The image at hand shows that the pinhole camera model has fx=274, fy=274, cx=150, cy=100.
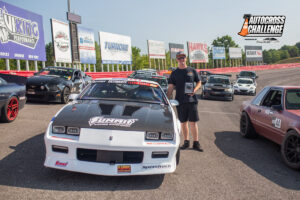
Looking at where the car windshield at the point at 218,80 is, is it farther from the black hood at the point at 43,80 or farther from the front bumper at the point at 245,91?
the black hood at the point at 43,80

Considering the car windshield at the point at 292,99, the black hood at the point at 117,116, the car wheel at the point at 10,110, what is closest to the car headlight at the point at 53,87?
the car wheel at the point at 10,110

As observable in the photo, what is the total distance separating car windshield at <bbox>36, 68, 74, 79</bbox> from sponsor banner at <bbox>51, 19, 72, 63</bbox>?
42.0 ft

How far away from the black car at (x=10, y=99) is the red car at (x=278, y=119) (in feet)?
18.4

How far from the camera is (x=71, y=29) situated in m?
26.3

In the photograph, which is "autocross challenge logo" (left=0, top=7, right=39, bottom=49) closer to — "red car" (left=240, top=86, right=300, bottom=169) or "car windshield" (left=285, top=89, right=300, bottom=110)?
"red car" (left=240, top=86, right=300, bottom=169)

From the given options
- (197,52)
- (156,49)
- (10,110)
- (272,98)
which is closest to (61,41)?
(10,110)

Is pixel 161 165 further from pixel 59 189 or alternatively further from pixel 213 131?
pixel 213 131

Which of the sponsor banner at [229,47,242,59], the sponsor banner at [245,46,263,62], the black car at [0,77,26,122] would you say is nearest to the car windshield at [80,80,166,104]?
the black car at [0,77,26,122]

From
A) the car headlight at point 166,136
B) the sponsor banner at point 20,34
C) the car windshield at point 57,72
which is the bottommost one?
the car headlight at point 166,136

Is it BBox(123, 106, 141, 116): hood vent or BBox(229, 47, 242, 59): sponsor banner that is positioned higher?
BBox(229, 47, 242, 59): sponsor banner

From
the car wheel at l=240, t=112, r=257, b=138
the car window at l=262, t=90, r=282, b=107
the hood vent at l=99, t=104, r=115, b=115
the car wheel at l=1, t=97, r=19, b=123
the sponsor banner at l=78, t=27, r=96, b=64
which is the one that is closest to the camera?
the hood vent at l=99, t=104, r=115, b=115

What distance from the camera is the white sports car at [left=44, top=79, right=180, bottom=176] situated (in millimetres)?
3154

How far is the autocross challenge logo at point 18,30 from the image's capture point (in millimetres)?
16641

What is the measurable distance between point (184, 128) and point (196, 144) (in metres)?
0.37
